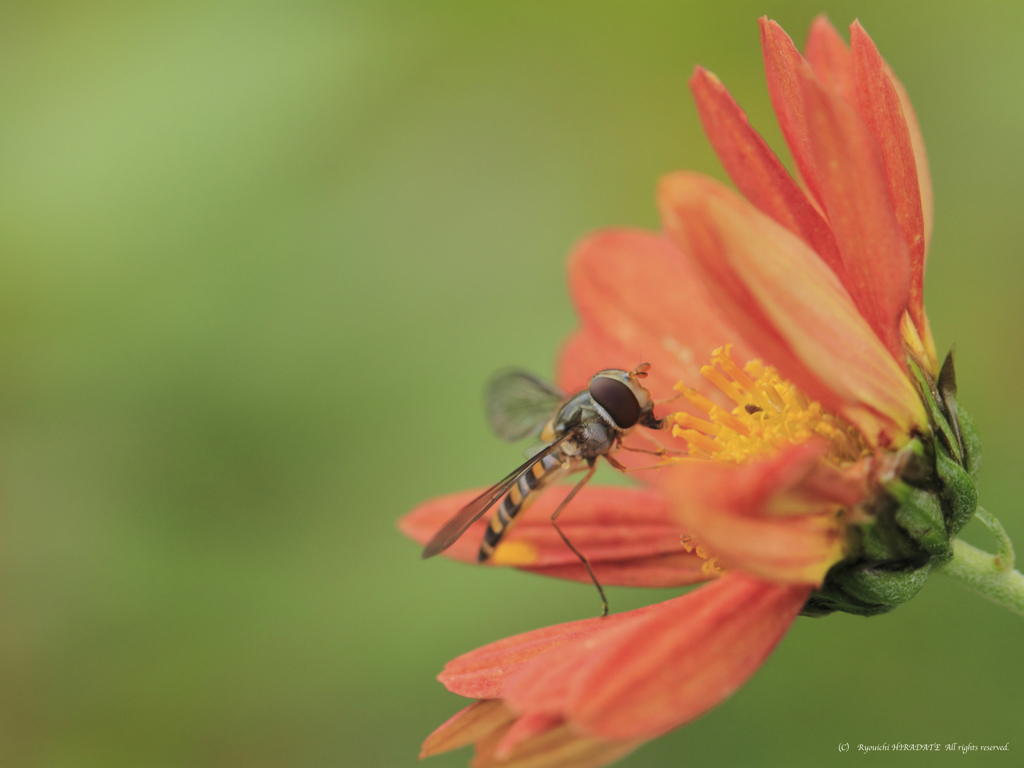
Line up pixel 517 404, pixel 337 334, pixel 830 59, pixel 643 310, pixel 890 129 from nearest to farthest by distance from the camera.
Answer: pixel 890 129, pixel 830 59, pixel 643 310, pixel 517 404, pixel 337 334

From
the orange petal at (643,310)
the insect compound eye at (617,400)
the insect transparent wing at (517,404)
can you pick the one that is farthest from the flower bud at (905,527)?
the insect transparent wing at (517,404)

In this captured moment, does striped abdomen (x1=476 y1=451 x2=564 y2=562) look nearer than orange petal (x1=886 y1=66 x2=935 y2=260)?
No

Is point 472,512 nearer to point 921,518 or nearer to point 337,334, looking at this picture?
point 921,518

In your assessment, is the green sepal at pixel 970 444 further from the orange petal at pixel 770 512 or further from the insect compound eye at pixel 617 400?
the insect compound eye at pixel 617 400

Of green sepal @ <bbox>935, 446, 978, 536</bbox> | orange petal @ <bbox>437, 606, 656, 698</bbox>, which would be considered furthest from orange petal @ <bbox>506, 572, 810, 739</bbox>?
green sepal @ <bbox>935, 446, 978, 536</bbox>

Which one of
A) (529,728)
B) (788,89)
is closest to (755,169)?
(788,89)

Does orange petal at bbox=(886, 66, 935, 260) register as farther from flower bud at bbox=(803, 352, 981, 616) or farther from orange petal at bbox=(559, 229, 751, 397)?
orange petal at bbox=(559, 229, 751, 397)
